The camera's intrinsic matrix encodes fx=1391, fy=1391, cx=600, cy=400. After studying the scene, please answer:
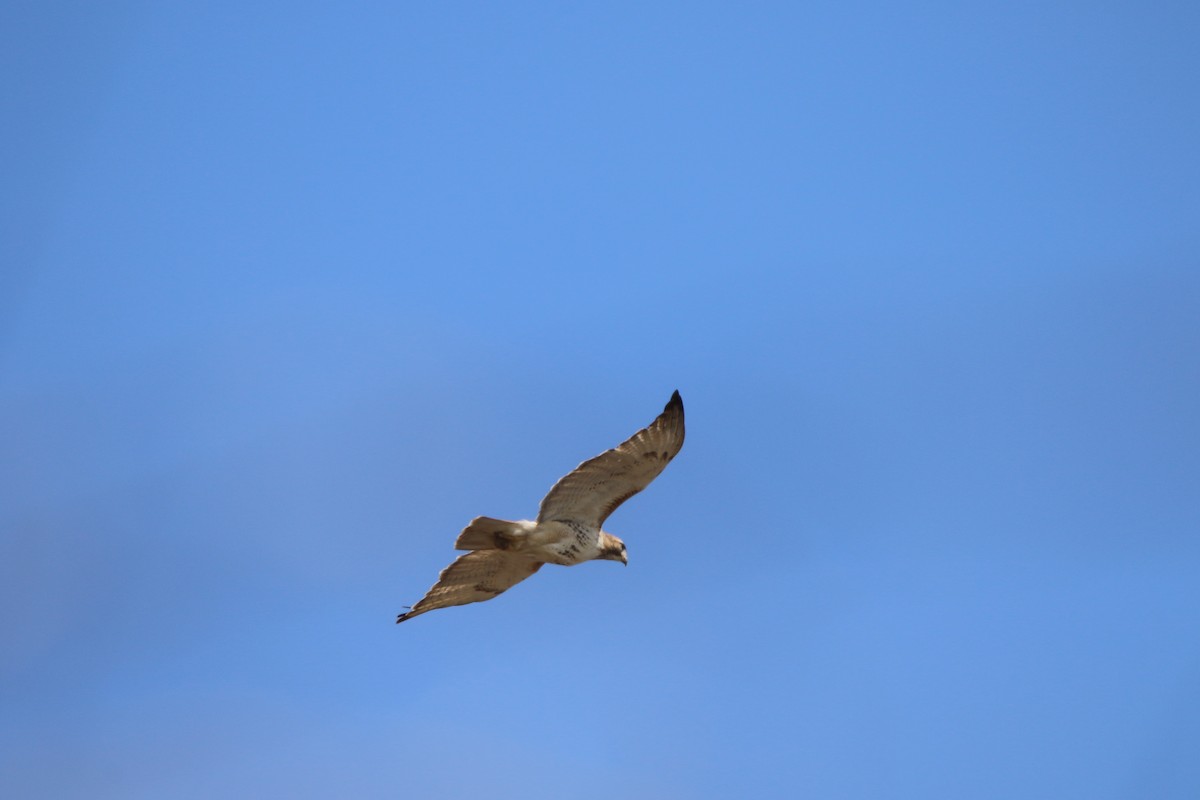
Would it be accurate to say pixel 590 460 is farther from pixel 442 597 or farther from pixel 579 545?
pixel 442 597

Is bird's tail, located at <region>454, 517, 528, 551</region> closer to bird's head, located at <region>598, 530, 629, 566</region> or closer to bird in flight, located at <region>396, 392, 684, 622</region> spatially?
bird in flight, located at <region>396, 392, 684, 622</region>

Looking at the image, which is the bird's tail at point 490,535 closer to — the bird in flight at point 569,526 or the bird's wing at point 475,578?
the bird in flight at point 569,526

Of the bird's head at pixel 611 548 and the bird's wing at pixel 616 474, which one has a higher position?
the bird's wing at pixel 616 474

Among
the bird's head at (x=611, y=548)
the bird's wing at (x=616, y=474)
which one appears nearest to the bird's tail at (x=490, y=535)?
the bird's wing at (x=616, y=474)

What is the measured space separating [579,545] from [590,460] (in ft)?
3.20

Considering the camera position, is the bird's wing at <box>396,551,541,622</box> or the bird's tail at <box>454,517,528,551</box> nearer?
the bird's tail at <box>454,517,528,551</box>

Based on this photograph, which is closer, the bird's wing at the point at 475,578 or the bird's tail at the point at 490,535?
the bird's tail at the point at 490,535

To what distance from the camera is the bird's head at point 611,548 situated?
13475mm

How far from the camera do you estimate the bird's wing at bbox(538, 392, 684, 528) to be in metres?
12.9

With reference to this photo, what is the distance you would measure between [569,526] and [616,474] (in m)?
0.70

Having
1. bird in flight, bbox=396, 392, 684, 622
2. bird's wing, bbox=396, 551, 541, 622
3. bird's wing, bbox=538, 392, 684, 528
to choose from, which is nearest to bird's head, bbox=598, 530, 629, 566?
bird in flight, bbox=396, 392, 684, 622

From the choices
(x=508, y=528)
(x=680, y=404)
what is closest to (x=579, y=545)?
(x=508, y=528)

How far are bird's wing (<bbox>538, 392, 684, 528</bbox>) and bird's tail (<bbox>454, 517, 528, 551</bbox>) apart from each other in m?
0.32

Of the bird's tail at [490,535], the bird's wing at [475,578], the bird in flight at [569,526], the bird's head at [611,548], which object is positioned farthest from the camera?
the bird's wing at [475,578]
